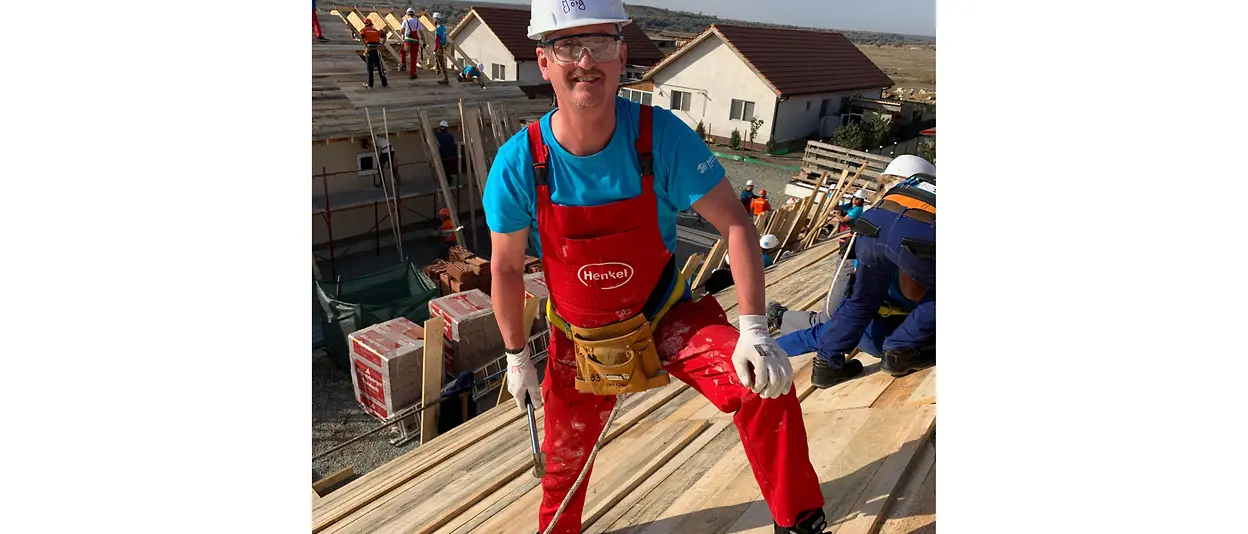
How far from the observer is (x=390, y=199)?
43.5 ft

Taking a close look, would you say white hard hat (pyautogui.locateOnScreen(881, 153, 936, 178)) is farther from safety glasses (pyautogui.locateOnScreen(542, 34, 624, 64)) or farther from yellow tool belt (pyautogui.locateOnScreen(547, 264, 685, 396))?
safety glasses (pyautogui.locateOnScreen(542, 34, 624, 64))

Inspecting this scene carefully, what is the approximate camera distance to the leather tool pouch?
8.46 ft

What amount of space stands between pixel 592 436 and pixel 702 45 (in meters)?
22.4

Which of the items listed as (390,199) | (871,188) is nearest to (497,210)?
(390,199)

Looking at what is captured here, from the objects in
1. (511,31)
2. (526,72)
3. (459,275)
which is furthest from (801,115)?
(459,275)

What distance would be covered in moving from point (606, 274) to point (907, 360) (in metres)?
2.28

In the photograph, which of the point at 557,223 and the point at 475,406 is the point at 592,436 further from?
the point at 475,406

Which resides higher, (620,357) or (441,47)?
(441,47)

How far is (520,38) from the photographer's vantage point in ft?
85.8

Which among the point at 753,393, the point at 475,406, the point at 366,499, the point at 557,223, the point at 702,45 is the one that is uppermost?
the point at 702,45

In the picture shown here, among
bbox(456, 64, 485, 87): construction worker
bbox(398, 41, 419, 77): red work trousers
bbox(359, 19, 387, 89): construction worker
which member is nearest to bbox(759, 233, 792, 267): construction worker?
bbox(456, 64, 485, 87): construction worker

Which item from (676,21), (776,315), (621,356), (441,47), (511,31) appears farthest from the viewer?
(676,21)

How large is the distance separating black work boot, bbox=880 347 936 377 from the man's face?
253 centimetres

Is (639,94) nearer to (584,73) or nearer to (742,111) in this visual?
(742,111)
